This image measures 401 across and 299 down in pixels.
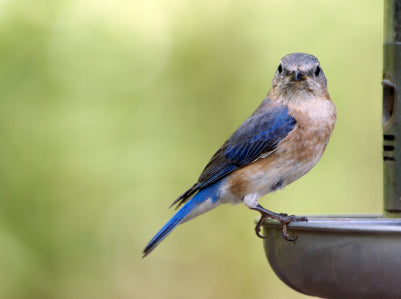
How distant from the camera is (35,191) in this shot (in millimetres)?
9070

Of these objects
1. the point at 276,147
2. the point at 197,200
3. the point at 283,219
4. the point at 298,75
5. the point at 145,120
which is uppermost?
the point at 145,120

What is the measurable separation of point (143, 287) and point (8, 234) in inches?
63.9

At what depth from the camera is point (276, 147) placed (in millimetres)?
5578

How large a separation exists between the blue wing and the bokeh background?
10.6ft

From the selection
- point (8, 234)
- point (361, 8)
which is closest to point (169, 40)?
point (361, 8)

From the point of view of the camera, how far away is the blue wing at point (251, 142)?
5.61 m

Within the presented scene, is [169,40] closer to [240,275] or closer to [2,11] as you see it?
[2,11]

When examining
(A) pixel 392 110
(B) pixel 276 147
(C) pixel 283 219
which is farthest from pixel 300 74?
(C) pixel 283 219

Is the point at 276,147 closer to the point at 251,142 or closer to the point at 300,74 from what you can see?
the point at 251,142

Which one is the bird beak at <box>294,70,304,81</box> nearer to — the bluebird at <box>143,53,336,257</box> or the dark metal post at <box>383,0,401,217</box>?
the bluebird at <box>143,53,336,257</box>

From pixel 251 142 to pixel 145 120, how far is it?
3612 mm

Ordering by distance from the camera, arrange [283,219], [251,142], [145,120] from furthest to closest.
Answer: [145,120] → [251,142] → [283,219]

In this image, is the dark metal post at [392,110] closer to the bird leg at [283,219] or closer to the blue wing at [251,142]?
the blue wing at [251,142]

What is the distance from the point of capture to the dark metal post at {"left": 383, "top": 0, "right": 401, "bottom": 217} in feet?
19.0
